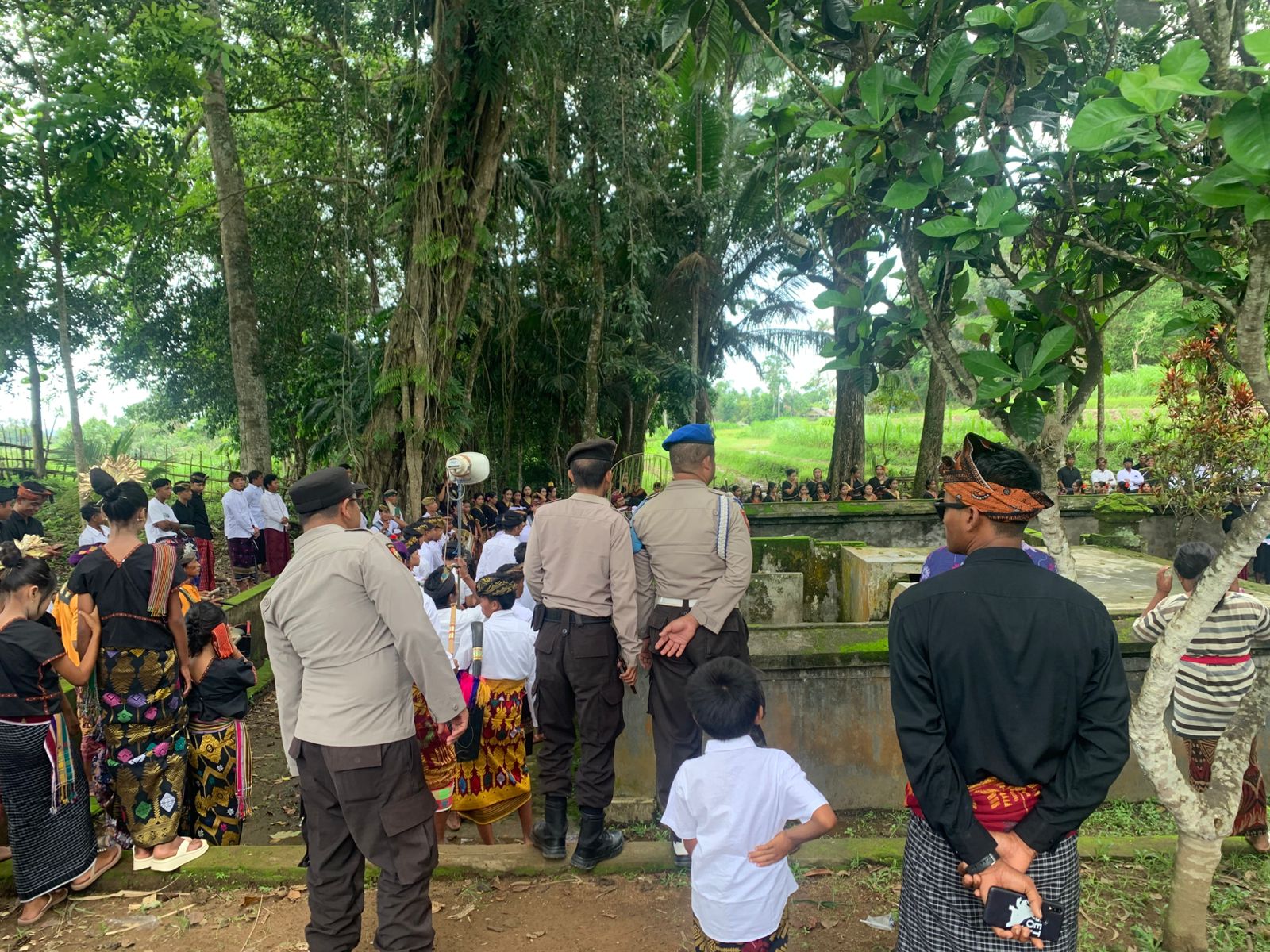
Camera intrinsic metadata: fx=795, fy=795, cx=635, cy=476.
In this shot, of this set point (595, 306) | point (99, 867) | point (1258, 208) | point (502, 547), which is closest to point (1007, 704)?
point (1258, 208)

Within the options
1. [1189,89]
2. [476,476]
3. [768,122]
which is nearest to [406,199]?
[476,476]

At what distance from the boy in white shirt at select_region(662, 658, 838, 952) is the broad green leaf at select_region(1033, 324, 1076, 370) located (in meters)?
1.45

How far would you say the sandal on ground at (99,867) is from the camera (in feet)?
11.5

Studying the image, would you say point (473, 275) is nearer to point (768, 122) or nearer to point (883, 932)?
point (768, 122)

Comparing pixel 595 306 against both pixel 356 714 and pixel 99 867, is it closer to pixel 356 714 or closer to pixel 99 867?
pixel 99 867

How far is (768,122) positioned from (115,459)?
4.07 metres

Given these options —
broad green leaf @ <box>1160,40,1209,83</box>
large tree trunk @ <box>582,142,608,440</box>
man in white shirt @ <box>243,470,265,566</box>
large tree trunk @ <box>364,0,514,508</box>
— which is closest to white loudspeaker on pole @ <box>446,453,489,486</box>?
broad green leaf @ <box>1160,40,1209,83</box>

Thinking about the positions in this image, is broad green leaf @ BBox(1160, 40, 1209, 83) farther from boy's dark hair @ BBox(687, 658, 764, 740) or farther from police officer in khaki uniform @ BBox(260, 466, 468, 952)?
police officer in khaki uniform @ BBox(260, 466, 468, 952)

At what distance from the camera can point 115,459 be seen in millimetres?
4648

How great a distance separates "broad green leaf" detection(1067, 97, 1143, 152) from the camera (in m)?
2.12

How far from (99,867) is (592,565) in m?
2.61

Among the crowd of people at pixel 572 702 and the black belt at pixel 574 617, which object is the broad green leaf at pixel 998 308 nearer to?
the crowd of people at pixel 572 702

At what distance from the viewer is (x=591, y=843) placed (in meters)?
3.54

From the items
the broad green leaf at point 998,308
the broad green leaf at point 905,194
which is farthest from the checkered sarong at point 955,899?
the broad green leaf at point 905,194
